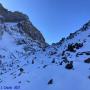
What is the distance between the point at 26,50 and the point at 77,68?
27655 mm

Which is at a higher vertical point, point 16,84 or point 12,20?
point 12,20

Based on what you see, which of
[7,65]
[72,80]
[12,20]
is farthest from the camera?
[12,20]

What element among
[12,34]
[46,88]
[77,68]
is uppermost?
[12,34]

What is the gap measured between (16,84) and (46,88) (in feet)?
15.2

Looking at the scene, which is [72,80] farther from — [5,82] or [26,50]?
[26,50]

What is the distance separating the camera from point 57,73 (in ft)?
95.3

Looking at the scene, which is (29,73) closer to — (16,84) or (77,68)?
(16,84)

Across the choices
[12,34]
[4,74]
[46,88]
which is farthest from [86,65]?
[12,34]

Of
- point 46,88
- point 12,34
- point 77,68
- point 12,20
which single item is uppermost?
point 12,20

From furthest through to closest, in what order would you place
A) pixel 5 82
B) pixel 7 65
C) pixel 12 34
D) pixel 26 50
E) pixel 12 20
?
1. pixel 12 20
2. pixel 12 34
3. pixel 26 50
4. pixel 7 65
5. pixel 5 82

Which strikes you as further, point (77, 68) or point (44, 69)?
point (44, 69)

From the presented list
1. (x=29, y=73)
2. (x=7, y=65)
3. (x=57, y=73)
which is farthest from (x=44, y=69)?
(x=7, y=65)

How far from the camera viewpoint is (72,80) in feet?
85.6

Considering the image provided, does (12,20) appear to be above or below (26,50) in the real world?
above
